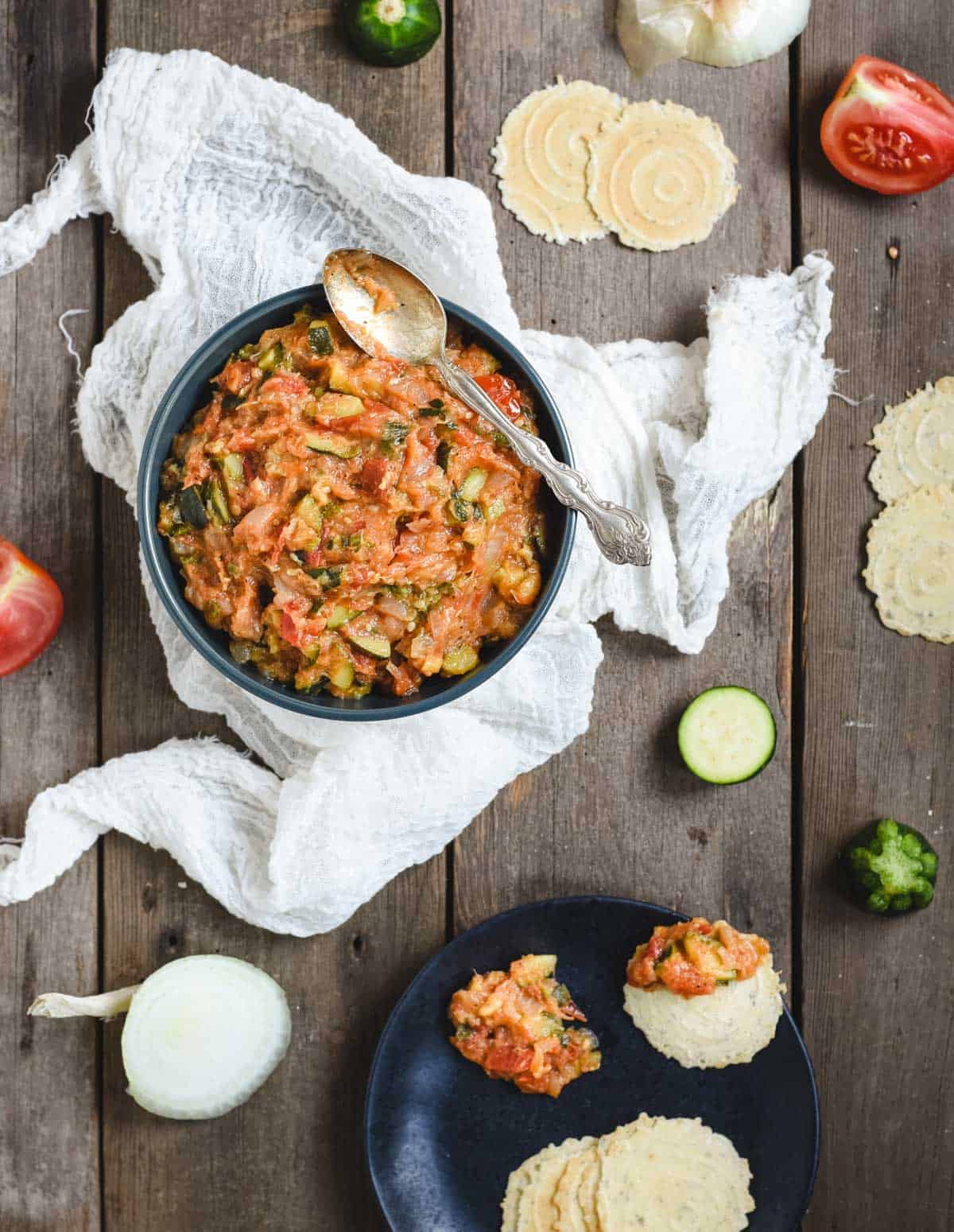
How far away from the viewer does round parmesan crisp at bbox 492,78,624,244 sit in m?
2.43

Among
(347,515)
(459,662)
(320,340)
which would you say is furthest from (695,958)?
(320,340)

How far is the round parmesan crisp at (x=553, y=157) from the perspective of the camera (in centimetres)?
243

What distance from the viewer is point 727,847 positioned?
2512 mm

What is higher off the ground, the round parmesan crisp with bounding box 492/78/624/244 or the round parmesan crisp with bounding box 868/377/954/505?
the round parmesan crisp with bounding box 492/78/624/244

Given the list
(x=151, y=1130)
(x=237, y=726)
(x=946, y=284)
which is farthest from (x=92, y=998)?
(x=946, y=284)

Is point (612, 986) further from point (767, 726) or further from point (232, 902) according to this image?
point (232, 902)

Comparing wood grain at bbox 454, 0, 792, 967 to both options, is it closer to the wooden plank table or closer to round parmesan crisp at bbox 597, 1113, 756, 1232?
the wooden plank table

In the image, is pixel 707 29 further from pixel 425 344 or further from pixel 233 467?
pixel 233 467

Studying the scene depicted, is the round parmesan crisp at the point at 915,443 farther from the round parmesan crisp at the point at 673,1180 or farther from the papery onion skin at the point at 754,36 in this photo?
the round parmesan crisp at the point at 673,1180

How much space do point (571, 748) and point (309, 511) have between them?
0.95 metres

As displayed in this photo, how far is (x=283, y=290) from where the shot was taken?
234 centimetres

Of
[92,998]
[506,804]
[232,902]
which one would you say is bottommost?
[92,998]

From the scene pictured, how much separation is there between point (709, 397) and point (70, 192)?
151 cm

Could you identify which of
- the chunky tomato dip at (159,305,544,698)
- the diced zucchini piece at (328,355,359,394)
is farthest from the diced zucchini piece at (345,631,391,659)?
the diced zucchini piece at (328,355,359,394)
